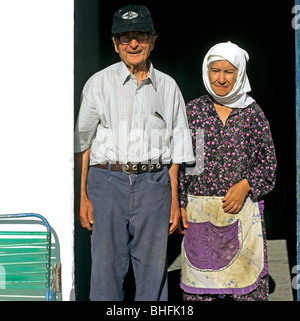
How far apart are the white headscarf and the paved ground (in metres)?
1.85

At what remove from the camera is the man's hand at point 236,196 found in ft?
12.8

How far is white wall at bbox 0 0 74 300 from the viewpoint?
389 centimetres

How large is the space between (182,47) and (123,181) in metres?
6.04

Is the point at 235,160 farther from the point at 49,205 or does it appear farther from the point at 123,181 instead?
the point at 49,205

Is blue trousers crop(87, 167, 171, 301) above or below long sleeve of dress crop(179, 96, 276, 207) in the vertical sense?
below

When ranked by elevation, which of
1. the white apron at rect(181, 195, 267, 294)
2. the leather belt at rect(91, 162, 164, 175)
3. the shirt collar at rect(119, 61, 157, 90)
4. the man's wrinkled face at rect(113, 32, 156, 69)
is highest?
the man's wrinkled face at rect(113, 32, 156, 69)

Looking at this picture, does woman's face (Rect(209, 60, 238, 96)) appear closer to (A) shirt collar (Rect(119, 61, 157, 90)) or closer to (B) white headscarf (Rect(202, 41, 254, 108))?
(B) white headscarf (Rect(202, 41, 254, 108))

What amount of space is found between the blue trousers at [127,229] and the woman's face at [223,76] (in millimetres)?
636

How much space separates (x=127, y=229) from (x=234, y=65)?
48.4 inches

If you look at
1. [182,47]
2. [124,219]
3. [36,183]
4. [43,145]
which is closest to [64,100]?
[43,145]

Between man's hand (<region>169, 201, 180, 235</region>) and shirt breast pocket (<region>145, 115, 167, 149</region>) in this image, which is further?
man's hand (<region>169, 201, 180, 235</region>)

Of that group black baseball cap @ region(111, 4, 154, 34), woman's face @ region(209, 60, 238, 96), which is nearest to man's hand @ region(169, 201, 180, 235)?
woman's face @ region(209, 60, 238, 96)

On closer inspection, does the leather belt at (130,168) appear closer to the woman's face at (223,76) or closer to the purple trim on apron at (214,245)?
the purple trim on apron at (214,245)

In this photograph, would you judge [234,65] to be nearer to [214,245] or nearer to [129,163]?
[129,163]
